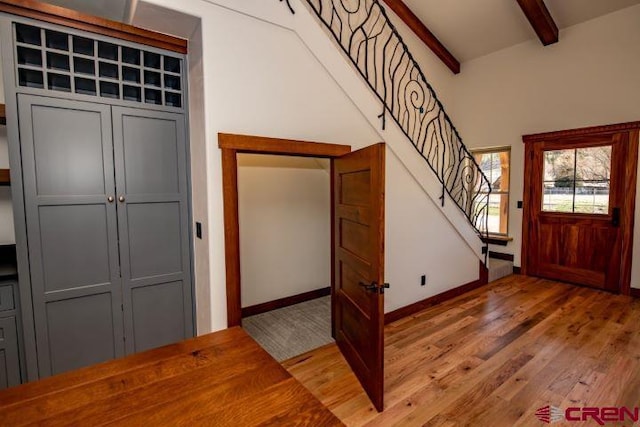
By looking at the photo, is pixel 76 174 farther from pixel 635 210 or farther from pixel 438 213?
pixel 635 210

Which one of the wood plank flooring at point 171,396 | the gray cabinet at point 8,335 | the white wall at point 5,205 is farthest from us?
the white wall at point 5,205

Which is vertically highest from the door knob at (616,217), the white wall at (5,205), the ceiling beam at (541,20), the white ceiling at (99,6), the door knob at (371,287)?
the ceiling beam at (541,20)

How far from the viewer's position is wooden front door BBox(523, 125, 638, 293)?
4.13 m

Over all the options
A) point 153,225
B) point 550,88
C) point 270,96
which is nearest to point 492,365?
point 270,96

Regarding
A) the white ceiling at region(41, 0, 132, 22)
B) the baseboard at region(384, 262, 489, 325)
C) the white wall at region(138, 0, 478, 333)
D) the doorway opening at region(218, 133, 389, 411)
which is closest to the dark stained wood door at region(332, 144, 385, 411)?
the doorway opening at region(218, 133, 389, 411)

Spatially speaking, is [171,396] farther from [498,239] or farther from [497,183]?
[497,183]

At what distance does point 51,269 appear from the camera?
2.08m

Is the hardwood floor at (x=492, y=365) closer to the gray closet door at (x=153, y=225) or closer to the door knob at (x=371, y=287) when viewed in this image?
the door knob at (x=371, y=287)

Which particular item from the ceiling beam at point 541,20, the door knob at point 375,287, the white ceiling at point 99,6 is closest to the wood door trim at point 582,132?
the ceiling beam at point 541,20

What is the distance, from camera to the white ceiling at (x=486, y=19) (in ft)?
13.7

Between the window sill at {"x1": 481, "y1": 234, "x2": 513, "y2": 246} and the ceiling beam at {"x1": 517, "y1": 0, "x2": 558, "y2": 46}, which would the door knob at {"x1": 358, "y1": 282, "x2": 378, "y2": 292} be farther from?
the ceiling beam at {"x1": 517, "y1": 0, "x2": 558, "y2": 46}

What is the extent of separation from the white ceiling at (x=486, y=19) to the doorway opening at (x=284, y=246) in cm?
319

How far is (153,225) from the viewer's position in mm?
2375

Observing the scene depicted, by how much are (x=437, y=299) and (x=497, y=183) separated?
2.78m
